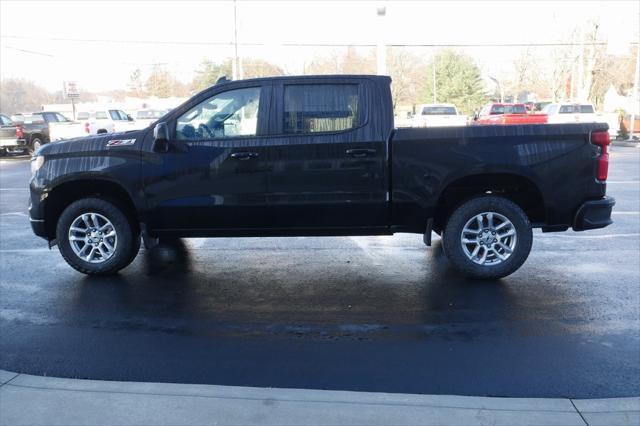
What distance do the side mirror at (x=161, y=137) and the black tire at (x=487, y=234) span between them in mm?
2994

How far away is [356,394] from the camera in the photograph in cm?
374

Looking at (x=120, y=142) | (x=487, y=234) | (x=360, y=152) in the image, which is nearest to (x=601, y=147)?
(x=487, y=234)

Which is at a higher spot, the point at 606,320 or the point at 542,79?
the point at 542,79

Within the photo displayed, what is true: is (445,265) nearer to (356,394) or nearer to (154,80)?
(356,394)

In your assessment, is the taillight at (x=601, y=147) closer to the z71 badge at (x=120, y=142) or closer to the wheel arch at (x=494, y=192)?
the wheel arch at (x=494, y=192)

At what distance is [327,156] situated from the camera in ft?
19.9

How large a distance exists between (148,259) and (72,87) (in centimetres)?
3098

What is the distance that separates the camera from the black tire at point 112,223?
6.42 m

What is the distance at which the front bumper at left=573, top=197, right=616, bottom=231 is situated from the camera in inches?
239

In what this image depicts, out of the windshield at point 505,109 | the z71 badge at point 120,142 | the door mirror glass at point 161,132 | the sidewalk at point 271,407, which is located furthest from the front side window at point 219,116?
the windshield at point 505,109

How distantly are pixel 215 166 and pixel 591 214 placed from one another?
12.5 ft

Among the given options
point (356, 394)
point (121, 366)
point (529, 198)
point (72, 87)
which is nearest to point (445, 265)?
point (529, 198)

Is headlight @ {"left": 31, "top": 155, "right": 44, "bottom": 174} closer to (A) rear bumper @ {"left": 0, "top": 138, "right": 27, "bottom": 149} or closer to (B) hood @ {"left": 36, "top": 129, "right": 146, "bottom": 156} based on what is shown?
(B) hood @ {"left": 36, "top": 129, "right": 146, "bottom": 156}

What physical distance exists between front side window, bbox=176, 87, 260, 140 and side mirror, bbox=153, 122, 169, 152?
14cm
